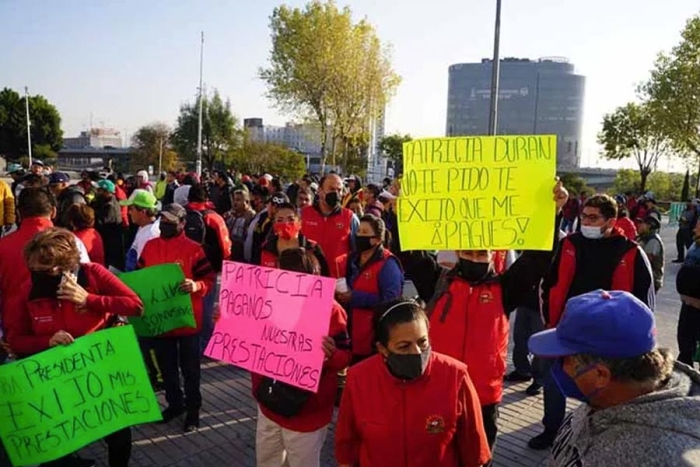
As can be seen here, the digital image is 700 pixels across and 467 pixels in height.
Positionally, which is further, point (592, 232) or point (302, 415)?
point (592, 232)

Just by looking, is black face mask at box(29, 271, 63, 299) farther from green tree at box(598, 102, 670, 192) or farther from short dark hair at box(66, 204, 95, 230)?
green tree at box(598, 102, 670, 192)

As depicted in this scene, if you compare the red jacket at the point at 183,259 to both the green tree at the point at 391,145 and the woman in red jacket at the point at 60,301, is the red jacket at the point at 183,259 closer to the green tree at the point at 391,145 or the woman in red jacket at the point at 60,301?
the woman in red jacket at the point at 60,301

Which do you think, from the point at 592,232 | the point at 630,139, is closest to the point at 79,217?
the point at 592,232

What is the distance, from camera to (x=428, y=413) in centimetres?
231

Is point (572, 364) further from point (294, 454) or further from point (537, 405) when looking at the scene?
point (537, 405)

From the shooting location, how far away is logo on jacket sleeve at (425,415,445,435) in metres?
2.31

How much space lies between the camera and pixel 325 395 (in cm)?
307

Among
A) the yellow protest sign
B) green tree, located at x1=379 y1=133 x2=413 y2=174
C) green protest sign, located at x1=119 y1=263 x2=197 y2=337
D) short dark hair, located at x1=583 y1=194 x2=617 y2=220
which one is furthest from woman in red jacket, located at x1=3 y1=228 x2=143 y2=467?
green tree, located at x1=379 y1=133 x2=413 y2=174

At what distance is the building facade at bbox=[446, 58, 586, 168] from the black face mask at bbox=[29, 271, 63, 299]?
116 meters

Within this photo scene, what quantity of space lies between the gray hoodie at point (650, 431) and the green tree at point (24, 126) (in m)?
72.0

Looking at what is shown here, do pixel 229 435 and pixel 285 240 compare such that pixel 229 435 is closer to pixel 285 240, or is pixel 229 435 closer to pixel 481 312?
pixel 285 240

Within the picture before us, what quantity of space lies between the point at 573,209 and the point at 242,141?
41.5m

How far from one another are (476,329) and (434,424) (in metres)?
0.83

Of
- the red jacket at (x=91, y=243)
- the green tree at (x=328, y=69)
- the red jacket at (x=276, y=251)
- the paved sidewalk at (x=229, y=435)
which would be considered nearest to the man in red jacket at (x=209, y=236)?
the paved sidewalk at (x=229, y=435)
